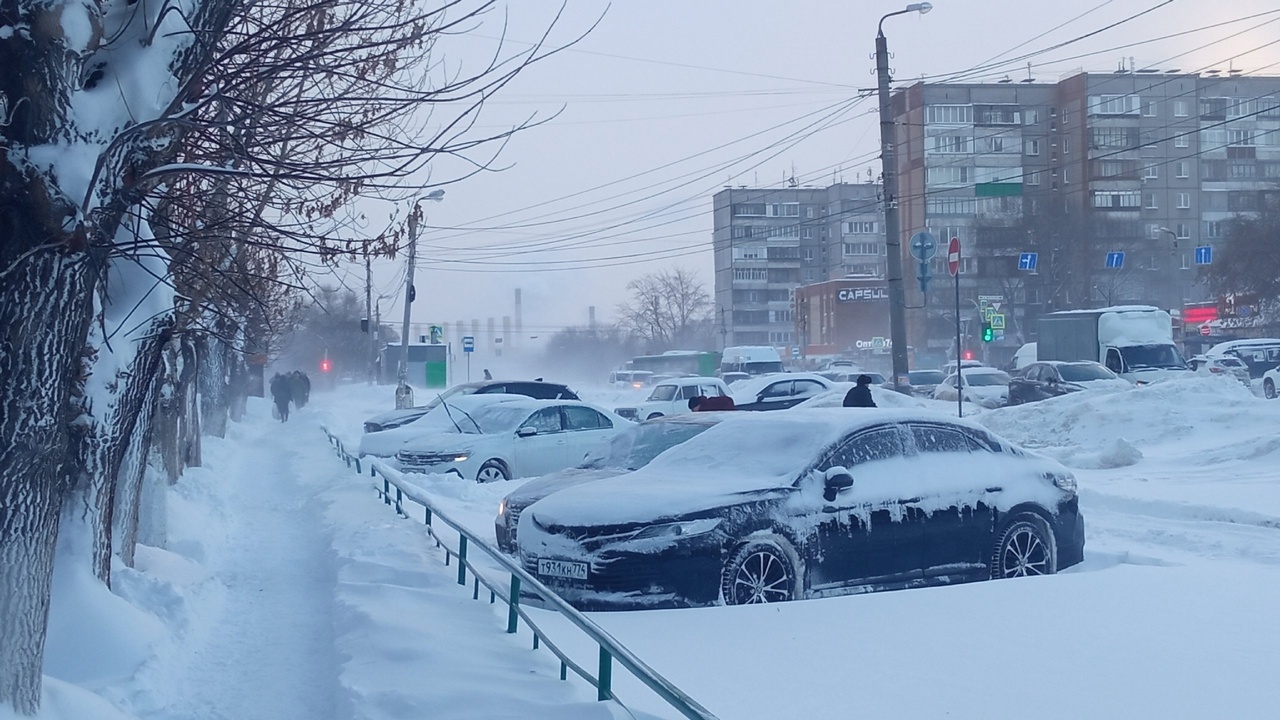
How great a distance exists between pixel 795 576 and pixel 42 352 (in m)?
4.98

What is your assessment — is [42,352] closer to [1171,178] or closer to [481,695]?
[481,695]

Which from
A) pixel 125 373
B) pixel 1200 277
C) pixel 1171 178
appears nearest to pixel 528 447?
pixel 125 373

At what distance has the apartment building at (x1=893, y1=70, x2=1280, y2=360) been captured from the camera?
56.7 metres

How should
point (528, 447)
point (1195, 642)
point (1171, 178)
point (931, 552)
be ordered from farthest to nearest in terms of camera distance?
Result: point (1171, 178)
point (528, 447)
point (931, 552)
point (1195, 642)

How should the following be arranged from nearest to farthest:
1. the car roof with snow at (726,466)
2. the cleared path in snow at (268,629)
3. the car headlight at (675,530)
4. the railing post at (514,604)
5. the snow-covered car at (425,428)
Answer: the cleared path in snow at (268,629), the railing post at (514,604), the car headlight at (675,530), the car roof with snow at (726,466), the snow-covered car at (425,428)

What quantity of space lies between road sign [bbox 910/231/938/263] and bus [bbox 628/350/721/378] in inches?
1722

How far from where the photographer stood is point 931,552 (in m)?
8.48

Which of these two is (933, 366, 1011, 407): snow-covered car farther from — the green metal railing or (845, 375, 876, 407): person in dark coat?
the green metal railing

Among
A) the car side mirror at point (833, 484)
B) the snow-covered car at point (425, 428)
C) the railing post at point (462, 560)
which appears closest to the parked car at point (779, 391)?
the snow-covered car at point (425, 428)

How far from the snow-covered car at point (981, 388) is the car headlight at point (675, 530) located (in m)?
28.3

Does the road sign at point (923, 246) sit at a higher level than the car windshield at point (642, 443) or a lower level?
higher

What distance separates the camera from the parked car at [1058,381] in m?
30.8

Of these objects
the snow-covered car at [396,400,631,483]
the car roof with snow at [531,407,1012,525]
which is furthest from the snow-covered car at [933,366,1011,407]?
the car roof with snow at [531,407,1012,525]

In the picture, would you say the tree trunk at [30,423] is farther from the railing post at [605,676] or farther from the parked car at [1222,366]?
the parked car at [1222,366]
